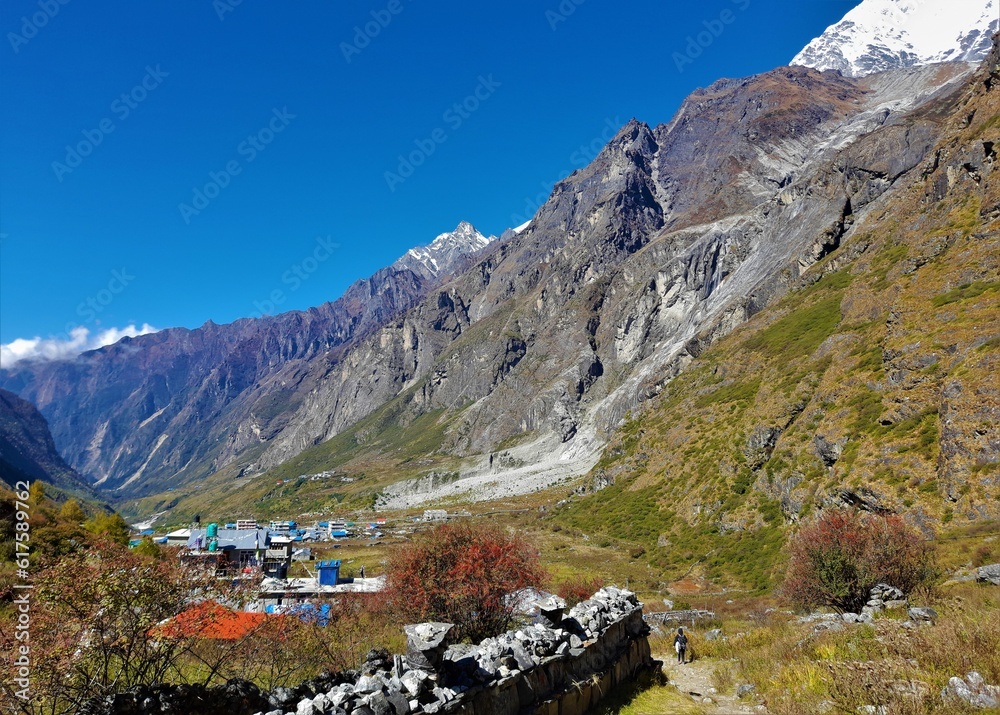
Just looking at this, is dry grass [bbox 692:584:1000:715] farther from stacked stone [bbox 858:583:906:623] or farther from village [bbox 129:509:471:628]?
village [bbox 129:509:471:628]

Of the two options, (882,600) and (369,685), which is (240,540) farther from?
(882,600)

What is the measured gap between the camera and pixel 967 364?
36188 millimetres

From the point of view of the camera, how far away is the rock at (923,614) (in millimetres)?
14398

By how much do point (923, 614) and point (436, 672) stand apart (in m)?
13.9

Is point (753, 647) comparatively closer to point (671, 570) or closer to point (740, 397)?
point (671, 570)

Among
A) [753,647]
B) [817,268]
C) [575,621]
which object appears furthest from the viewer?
[817,268]

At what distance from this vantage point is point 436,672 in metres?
9.84

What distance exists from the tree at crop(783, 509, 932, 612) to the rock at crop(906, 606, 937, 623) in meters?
5.76

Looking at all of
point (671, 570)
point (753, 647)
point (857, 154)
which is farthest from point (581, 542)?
point (857, 154)

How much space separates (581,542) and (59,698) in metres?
72.8

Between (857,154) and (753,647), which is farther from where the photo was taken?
(857,154)

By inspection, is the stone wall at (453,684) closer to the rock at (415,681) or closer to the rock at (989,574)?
the rock at (415,681)

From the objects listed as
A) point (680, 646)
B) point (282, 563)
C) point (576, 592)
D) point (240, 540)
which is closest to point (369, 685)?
point (680, 646)

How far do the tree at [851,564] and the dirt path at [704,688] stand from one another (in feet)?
20.1
